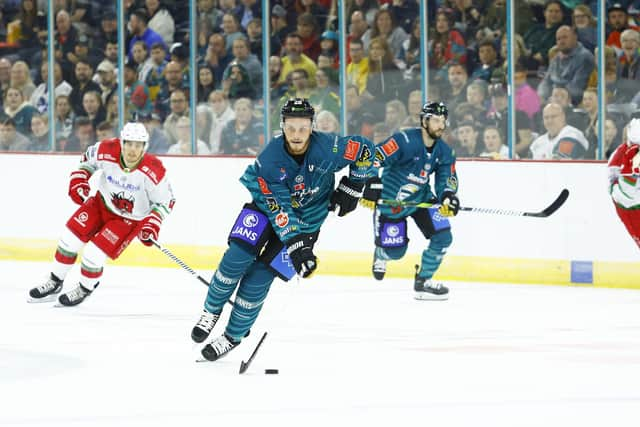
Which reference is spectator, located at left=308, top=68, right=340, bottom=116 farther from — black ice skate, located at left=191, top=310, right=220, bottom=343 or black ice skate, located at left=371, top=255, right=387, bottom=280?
black ice skate, located at left=191, top=310, right=220, bottom=343

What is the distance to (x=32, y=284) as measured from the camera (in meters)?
8.32

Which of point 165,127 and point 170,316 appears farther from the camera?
point 165,127

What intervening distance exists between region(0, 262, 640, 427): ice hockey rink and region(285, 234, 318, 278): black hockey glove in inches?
17.3

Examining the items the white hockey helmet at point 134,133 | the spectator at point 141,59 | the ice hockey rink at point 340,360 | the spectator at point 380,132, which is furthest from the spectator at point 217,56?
the white hockey helmet at point 134,133

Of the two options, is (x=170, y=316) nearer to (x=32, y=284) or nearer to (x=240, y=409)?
(x=32, y=284)

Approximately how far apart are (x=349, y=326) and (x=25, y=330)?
165 centimetres

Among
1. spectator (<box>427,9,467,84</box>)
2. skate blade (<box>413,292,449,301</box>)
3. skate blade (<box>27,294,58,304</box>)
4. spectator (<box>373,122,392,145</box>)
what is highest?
spectator (<box>427,9,467,84</box>)

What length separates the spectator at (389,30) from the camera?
9141 mm

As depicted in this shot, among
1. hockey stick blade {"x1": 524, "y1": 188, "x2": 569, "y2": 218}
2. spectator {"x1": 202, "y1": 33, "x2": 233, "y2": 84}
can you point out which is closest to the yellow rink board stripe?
hockey stick blade {"x1": 524, "y1": 188, "x2": 569, "y2": 218}

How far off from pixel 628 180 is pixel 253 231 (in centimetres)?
287

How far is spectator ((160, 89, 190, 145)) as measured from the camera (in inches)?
392

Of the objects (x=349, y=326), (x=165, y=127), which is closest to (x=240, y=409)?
(x=349, y=326)

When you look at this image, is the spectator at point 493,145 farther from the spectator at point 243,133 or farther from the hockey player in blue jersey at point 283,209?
the hockey player in blue jersey at point 283,209

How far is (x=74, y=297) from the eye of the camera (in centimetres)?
731
